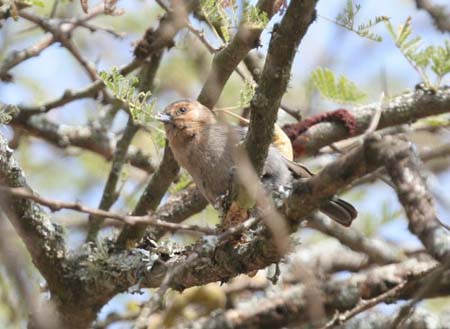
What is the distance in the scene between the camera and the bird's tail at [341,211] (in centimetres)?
455

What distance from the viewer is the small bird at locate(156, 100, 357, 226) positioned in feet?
14.6

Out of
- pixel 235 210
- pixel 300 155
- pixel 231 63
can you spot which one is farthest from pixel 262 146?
pixel 300 155

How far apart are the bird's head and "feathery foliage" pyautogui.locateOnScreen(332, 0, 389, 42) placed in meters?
1.38

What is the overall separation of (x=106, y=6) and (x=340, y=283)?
2167mm

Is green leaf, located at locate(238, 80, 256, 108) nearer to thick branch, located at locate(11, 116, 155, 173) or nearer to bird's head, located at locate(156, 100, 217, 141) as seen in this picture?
bird's head, located at locate(156, 100, 217, 141)

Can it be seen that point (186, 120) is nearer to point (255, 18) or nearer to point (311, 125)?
point (311, 125)

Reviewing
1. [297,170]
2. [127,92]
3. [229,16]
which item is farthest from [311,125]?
[127,92]

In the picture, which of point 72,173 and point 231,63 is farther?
point 72,173

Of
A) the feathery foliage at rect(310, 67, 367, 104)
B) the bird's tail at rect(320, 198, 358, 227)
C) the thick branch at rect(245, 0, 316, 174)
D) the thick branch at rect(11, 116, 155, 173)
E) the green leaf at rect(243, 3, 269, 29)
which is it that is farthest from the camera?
the thick branch at rect(11, 116, 155, 173)

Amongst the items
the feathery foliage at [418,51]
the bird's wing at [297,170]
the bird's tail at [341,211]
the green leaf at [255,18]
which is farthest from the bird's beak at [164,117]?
the feathery foliage at [418,51]

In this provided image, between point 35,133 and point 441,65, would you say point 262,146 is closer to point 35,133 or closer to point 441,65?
point 441,65

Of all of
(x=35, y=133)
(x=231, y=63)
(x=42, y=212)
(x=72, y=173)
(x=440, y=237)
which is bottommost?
(x=440, y=237)

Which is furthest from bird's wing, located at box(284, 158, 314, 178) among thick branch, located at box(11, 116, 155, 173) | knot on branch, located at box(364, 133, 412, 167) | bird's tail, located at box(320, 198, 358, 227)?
knot on branch, located at box(364, 133, 412, 167)

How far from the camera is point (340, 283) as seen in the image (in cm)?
502
